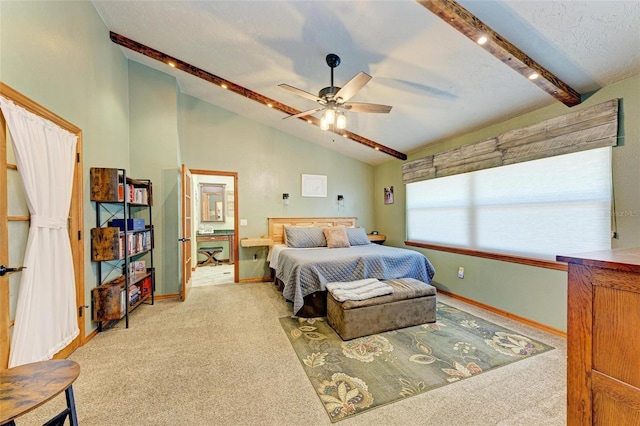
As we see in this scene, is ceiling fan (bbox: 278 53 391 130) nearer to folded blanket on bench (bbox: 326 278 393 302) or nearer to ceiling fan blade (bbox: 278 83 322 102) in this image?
ceiling fan blade (bbox: 278 83 322 102)

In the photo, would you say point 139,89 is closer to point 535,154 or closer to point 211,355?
point 211,355

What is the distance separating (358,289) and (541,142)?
2.59 meters

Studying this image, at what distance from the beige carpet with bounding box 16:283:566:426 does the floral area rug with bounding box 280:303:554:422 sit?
0.27 feet

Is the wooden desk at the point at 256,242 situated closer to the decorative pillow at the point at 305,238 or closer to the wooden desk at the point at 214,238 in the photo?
the decorative pillow at the point at 305,238

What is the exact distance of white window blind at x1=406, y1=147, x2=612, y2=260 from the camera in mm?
2494

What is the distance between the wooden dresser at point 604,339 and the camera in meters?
0.84

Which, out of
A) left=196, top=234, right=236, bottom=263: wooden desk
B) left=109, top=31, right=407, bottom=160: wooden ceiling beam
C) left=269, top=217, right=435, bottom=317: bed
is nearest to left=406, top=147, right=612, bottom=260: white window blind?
left=269, top=217, right=435, bottom=317: bed

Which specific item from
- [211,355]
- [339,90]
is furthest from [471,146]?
[211,355]

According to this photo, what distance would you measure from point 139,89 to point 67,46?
156cm

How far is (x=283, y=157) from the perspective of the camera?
5.23 meters

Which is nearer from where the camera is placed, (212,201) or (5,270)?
(5,270)

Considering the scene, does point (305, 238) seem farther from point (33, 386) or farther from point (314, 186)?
point (33, 386)

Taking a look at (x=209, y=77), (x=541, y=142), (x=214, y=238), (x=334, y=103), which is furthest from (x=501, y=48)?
(x=214, y=238)

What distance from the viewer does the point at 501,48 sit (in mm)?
2053
